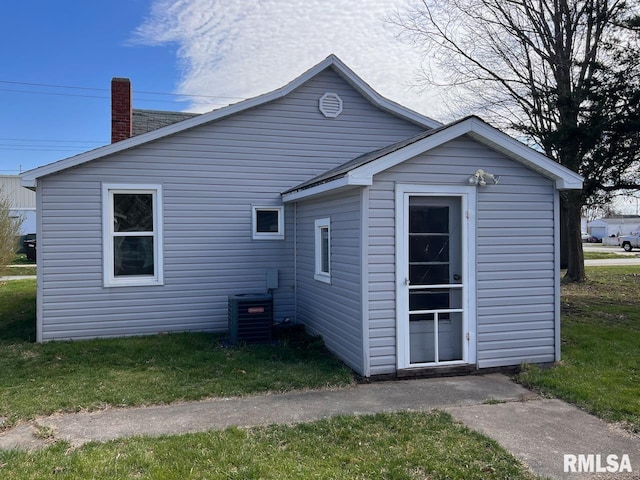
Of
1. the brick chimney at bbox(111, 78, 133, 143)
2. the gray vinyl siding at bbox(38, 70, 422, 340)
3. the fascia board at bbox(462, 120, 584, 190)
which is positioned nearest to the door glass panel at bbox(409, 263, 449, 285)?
the fascia board at bbox(462, 120, 584, 190)

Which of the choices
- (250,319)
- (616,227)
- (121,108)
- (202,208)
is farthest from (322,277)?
(616,227)

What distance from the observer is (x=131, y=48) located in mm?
18172

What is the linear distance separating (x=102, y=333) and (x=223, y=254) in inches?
94.5

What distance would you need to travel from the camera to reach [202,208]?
8.58 m

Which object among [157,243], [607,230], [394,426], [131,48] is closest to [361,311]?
[394,426]

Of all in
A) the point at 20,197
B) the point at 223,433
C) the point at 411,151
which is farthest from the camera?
the point at 20,197

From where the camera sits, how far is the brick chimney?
32.6ft

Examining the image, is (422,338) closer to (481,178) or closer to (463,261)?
(463,261)

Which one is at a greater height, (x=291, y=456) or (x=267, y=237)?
(x=267, y=237)

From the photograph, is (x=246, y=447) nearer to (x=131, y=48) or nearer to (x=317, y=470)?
(x=317, y=470)

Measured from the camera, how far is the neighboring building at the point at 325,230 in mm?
5949

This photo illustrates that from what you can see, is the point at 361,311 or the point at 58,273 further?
the point at 58,273

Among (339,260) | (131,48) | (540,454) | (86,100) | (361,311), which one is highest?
(86,100)

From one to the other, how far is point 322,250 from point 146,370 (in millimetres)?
3090
